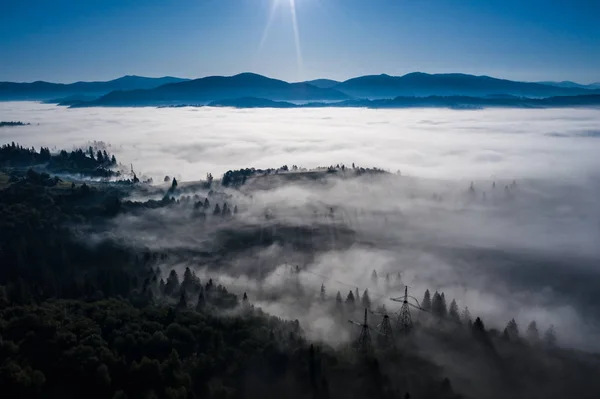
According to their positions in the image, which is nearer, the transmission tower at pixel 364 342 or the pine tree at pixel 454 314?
the transmission tower at pixel 364 342

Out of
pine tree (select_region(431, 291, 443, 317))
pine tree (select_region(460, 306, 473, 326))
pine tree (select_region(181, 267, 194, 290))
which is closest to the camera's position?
pine tree (select_region(460, 306, 473, 326))

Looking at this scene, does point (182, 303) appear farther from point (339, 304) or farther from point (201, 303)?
point (339, 304)

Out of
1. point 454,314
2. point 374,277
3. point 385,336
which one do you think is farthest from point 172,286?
point 454,314

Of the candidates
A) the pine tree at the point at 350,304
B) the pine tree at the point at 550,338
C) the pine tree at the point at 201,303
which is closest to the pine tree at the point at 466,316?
the pine tree at the point at 550,338

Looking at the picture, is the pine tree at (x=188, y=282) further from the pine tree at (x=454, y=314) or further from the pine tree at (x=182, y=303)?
the pine tree at (x=454, y=314)

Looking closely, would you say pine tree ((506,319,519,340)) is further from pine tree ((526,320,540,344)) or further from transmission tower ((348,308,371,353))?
transmission tower ((348,308,371,353))

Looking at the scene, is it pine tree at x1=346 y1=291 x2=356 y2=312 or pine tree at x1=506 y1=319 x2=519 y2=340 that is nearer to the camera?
pine tree at x1=506 y1=319 x2=519 y2=340

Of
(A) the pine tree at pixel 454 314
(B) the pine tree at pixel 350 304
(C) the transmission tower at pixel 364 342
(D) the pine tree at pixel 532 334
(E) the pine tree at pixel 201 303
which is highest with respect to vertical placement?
(E) the pine tree at pixel 201 303

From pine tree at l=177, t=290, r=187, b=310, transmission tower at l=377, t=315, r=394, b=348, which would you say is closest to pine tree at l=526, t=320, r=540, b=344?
transmission tower at l=377, t=315, r=394, b=348

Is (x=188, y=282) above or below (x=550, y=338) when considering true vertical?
above

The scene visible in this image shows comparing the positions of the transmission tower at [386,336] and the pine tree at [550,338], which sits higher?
the transmission tower at [386,336]

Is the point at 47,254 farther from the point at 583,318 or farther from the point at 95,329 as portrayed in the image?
the point at 583,318

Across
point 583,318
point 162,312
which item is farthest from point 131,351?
point 583,318
